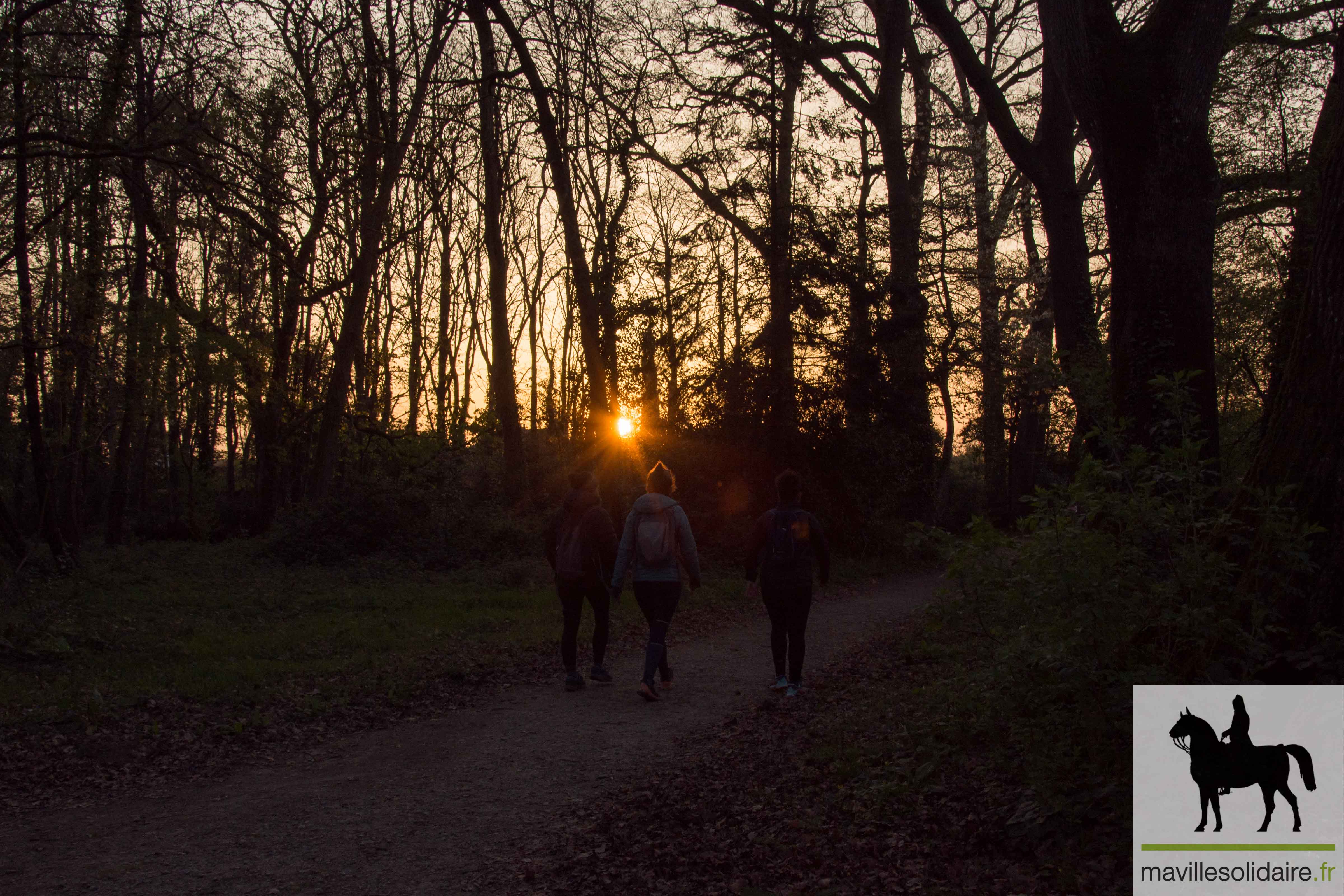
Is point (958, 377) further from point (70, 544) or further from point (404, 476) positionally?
point (70, 544)

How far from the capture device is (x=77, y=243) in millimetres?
16672

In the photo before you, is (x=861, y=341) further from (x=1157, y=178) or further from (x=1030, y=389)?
(x=1157, y=178)

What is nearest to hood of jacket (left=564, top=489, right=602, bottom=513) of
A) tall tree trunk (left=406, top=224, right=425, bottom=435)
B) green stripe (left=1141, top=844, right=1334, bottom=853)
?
green stripe (left=1141, top=844, right=1334, bottom=853)

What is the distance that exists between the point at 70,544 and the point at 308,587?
543cm

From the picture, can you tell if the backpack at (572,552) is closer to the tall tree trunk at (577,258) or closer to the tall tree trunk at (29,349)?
the tall tree trunk at (29,349)

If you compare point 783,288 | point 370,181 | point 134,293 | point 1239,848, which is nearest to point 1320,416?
Result: point 1239,848

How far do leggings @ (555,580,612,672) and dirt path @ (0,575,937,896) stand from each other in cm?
46

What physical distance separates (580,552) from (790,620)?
2.04 meters

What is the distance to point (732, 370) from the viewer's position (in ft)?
67.2

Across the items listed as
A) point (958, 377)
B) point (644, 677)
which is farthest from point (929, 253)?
point (644, 677)

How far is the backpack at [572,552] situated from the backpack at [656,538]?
1.77 feet

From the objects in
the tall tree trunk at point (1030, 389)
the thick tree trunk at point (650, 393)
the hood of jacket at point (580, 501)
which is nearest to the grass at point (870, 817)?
the hood of jacket at point (580, 501)

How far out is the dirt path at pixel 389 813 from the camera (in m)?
4.97

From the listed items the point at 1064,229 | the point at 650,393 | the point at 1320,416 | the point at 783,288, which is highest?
the point at 783,288
